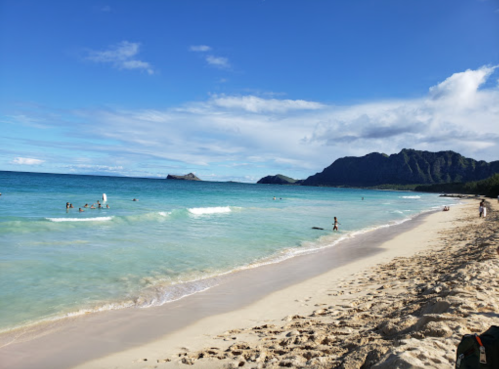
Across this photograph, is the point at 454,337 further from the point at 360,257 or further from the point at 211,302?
the point at 360,257

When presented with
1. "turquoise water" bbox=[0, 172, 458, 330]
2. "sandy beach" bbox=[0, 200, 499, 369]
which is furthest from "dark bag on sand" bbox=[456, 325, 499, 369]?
"turquoise water" bbox=[0, 172, 458, 330]

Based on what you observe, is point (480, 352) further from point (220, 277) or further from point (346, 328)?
point (220, 277)

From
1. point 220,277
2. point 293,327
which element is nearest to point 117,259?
point 220,277

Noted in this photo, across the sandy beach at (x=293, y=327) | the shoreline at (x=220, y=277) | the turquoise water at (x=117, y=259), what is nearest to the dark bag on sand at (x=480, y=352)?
the sandy beach at (x=293, y=327)

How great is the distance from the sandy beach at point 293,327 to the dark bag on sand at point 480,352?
81cm

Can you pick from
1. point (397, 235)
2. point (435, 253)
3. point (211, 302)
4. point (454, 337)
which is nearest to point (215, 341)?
point (211, 302)

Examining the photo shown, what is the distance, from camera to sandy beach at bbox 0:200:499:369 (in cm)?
428

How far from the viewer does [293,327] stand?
19.5ft

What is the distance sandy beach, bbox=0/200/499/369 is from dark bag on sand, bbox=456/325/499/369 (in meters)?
0.81

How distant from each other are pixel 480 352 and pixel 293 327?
12.7 ft

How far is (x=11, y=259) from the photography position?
11.3 meters

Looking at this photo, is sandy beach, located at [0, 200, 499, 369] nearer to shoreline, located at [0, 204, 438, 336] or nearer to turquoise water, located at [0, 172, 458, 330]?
shoreline, located at [0, 204, 438, 336]

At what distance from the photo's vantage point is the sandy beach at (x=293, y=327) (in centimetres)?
428

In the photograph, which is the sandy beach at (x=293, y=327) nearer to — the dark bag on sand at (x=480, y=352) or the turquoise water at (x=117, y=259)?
the dark bag on sand at (x=480, y=352)
